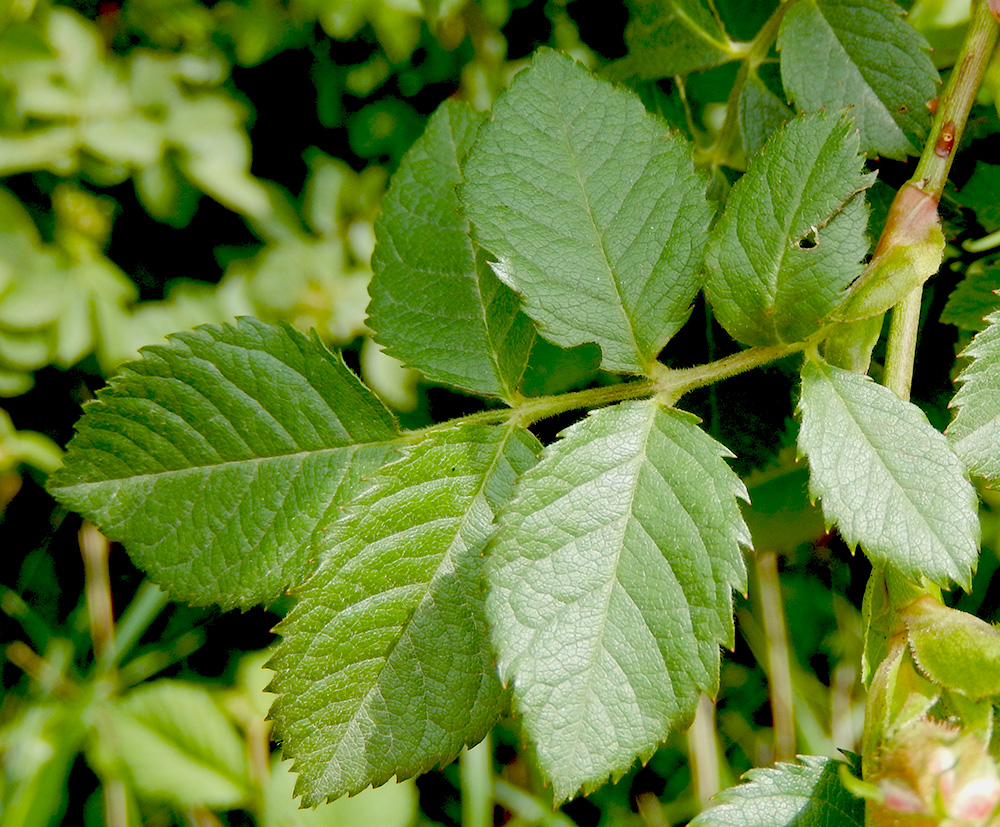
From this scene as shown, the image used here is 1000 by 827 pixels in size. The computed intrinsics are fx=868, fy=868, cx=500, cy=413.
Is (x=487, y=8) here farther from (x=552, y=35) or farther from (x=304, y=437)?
(x=304, y=437)

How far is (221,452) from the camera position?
2.77ft

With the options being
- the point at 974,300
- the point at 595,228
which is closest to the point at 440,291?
the point at 595,228

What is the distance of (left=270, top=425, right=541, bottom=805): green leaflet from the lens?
0.74 metres

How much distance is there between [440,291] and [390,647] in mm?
347

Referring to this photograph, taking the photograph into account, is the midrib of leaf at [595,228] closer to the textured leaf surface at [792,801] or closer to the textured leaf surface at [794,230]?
the textured leaf surface at [794,230]

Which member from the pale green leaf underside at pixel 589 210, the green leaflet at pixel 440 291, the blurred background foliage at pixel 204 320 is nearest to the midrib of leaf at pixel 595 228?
the pale green leaf underside at pixel 589 210

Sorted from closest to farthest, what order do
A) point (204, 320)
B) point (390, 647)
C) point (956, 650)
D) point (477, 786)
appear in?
1. point (956, 650)
2. point (390, 647)
3. point (477, 786)
4. point (204, 320)

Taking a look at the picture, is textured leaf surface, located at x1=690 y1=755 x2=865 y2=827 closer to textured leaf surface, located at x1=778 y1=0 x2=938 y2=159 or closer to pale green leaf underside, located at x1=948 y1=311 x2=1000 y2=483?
pale green leaf underside, located at x1=948 y1=311 x2=1000 y2=483

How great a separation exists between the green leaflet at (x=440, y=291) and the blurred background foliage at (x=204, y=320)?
88 cm

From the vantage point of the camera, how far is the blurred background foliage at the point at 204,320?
1.81m

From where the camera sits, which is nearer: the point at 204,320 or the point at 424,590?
the point at 424,590

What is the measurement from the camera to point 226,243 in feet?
7.33

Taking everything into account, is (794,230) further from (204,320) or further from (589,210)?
(204,320)

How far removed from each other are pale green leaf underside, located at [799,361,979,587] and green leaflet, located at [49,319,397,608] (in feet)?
1.31
